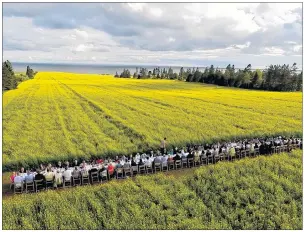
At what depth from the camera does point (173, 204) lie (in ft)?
48.4

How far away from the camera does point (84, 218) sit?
45.1 feet

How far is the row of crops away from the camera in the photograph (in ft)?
44.4

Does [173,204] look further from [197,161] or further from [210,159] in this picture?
[210,159]

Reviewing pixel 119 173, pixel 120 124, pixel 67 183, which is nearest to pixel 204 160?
pixel 119 173

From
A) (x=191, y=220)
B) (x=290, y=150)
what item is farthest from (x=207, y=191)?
(x=290, y=150)

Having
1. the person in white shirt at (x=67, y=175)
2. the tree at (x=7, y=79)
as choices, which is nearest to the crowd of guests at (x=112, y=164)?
the person in white shirt at (x=67, y=175)

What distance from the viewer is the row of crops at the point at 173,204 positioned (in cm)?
1353

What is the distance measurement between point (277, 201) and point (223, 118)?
20.4 meters

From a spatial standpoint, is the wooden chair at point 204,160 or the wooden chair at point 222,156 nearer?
the wooden chair at point 204,160

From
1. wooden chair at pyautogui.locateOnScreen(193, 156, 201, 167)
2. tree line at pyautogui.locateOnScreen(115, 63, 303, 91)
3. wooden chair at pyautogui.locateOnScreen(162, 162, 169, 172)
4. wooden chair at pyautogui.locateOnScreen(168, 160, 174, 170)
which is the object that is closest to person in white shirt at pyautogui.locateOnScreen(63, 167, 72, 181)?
wooden chair at pyautogui.locateOnScreen(162, 162, 169, 172)

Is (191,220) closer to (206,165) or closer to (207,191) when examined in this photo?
(207,191)

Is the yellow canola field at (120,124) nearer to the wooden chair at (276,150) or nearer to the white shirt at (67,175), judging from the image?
the white shirt at (67,175)

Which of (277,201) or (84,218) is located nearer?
(84,218)

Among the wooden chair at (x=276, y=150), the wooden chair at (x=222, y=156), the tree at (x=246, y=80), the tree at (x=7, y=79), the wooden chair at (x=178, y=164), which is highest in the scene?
the tree at (x=246, y=80)
